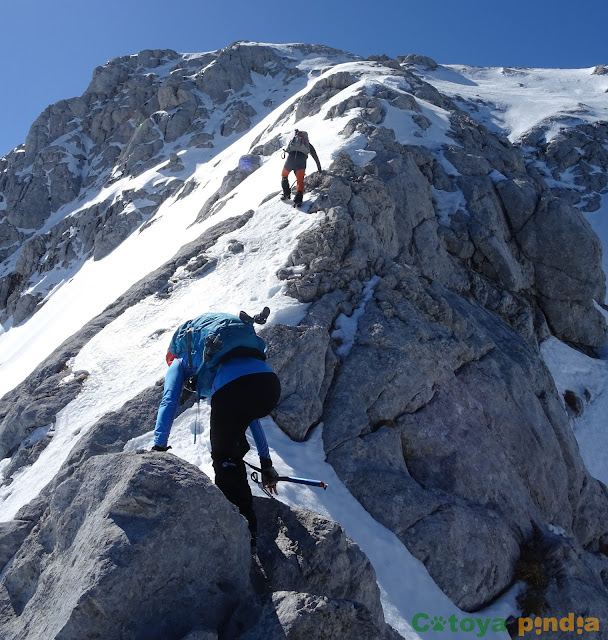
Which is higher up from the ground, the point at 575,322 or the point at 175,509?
the point at 175,509

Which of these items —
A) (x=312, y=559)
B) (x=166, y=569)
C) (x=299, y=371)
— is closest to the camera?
(x=166, y=569)

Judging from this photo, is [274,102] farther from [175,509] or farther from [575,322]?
[175,509]

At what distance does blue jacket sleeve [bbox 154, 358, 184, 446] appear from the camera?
5543 mm

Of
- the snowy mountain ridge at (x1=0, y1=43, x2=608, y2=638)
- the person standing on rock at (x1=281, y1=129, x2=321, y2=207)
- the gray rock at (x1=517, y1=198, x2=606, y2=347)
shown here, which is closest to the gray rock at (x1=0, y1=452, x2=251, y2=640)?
the snowy mountain ridge at (x1=0, y1=43, x2=608, y2=638)

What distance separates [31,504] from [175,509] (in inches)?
193

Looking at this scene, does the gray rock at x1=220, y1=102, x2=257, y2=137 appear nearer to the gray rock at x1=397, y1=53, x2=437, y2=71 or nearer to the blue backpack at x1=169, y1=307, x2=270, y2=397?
the gray rock at x1=397, y1=53, x2=437, y2=71

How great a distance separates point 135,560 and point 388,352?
7982 millimetres

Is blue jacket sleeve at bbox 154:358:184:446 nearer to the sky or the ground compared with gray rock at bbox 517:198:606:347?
nearer to the sky

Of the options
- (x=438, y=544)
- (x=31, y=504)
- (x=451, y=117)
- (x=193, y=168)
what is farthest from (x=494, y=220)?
(x=193, y=168)

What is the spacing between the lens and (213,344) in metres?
5.65

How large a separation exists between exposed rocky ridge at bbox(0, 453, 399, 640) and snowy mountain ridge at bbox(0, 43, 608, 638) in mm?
148

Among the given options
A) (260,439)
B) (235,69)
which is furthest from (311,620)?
(235,69)

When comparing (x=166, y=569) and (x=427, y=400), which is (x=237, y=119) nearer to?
(x=427, y=400)

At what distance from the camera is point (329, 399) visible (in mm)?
10461
